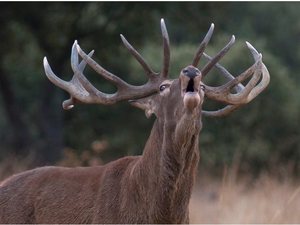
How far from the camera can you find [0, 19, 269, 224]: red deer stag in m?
6.34

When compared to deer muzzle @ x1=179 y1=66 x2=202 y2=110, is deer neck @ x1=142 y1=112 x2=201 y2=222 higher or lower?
lower

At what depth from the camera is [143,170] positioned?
6699 mm

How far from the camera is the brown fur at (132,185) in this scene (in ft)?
20.9

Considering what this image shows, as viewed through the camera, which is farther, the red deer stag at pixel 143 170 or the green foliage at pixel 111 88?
the green foliage at pixel 111 88

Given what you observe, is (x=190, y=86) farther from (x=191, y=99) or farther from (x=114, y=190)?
(x=114, y=190)

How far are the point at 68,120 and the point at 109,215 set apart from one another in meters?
18.0

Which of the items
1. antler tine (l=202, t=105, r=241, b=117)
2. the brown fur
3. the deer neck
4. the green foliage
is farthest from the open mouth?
the green foliage

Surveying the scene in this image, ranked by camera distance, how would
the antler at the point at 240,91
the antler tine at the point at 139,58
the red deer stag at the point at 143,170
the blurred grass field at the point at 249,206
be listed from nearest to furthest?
the red deer stag at the point at 143,170, the antler tine at the point at 139,58, the antler at the point at 240,91, the blurred grass field at the point at 249,206

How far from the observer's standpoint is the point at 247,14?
35.8 m

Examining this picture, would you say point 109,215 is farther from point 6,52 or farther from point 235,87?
point 6,52

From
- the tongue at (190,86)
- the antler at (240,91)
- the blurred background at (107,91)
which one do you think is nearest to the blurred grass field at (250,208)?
the antler at (240,91)

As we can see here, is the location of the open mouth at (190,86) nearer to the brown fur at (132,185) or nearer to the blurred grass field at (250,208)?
the brown fur at (132,185)

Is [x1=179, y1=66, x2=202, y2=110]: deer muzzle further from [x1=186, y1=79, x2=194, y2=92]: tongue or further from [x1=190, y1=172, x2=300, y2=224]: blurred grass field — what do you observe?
[x1=190, y1=172, x2=300, y2=224]: blurred grass field

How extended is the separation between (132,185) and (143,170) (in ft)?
0.50
